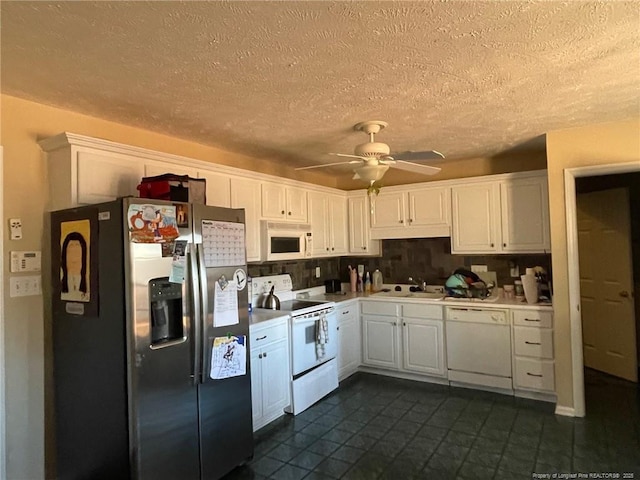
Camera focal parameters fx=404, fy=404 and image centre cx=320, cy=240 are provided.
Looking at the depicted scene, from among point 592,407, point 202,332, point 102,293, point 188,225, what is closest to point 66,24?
point 188,225

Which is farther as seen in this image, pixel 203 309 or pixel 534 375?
pixel 534 375

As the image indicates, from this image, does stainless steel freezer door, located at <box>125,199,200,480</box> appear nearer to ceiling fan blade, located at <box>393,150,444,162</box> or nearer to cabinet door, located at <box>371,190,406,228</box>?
ceiling fan blade, located at <box>393,150,444,162</box>

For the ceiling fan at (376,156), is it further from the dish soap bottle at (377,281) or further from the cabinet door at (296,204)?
the dish soap bottle at (377,281)

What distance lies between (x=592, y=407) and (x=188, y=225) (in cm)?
375

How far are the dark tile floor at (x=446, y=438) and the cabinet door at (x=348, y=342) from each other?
38cm

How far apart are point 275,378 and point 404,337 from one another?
1.66m

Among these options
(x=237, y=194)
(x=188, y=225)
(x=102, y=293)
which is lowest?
(x=102, y=293)

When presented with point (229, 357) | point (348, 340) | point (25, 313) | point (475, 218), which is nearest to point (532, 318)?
point (475, 218)

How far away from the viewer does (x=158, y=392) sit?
2.22 meters

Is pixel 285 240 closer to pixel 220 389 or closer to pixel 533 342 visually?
pixel 220 389

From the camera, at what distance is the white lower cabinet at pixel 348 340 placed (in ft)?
14.4

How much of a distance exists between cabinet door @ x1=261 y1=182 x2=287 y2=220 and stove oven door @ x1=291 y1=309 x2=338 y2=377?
103 centimetres

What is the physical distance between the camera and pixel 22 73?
2.15 meters

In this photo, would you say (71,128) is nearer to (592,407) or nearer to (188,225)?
(188,225)
